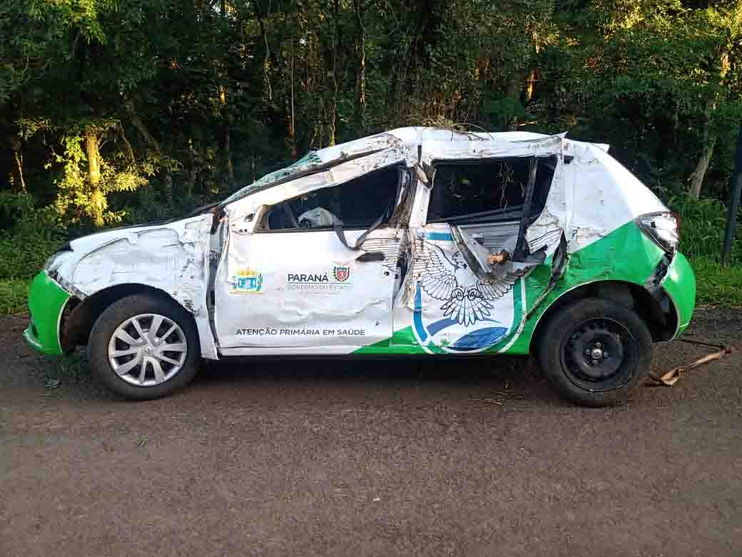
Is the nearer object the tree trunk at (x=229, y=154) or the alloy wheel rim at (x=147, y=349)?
the alloy wheel rim at (x=147, y=349)

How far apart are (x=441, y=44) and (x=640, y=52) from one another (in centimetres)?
286

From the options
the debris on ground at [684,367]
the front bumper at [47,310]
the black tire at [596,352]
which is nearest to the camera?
Answer: the black tire at [596,352]

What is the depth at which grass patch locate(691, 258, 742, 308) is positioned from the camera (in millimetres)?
7555

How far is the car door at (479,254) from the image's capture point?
505 cm

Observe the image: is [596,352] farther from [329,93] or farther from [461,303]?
[329,93]

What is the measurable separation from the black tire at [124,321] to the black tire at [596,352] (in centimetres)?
241

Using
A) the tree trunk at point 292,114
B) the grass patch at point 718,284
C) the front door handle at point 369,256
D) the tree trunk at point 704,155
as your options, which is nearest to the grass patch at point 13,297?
the front door handle at point 369,256

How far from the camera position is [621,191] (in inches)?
201

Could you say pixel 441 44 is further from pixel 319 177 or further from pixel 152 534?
pixel 152 534

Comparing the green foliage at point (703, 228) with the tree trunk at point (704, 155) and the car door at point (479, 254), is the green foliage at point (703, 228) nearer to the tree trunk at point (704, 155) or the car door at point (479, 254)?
the tree trunk at point (704, 155)

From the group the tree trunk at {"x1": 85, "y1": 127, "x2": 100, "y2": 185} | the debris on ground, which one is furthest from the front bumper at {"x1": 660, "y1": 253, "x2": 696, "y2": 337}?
the tree trunk at {"x1": 85, "y1": 127, "x2": 100, "y2": 185}

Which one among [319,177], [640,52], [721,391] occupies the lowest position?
[721,391]

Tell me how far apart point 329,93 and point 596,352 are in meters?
7.31

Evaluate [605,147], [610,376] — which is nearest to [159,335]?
[610,376]
